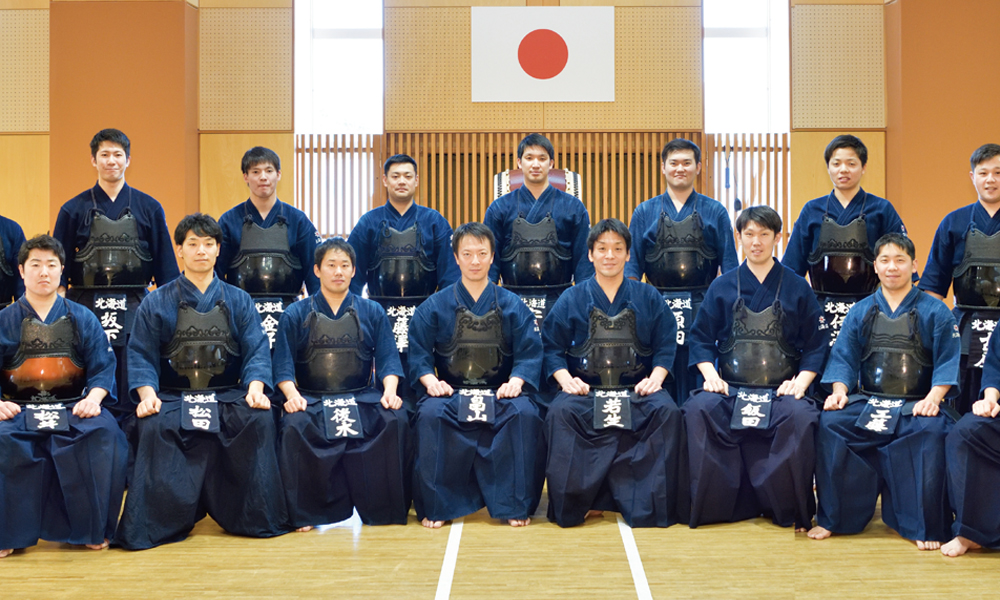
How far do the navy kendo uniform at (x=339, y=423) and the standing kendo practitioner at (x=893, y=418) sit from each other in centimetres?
182

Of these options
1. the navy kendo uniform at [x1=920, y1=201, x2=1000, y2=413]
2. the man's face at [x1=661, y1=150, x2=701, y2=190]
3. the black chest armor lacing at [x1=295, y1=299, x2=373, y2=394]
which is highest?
the man's face at [x1=661, y1=150, x2=701, y2=190]

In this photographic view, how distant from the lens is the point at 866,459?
3.39 meters

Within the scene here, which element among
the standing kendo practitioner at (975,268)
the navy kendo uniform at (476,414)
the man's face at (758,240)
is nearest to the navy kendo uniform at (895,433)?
the standing kendo practitioner at (975,268)

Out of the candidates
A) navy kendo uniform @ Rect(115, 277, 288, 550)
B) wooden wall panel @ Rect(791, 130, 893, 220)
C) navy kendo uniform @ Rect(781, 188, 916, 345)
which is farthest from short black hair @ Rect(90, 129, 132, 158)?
wooden wall panel @ Rect(791, 130, 893, 220)

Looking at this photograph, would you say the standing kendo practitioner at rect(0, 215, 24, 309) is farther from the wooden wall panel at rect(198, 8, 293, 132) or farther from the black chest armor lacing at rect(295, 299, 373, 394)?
the wooden wall panel at rect(198, 8, 293, 132)

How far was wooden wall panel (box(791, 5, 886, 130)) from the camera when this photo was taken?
25.3ft

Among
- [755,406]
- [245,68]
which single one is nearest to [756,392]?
[755,406]

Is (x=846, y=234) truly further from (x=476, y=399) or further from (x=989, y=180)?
(x=476, y=399)

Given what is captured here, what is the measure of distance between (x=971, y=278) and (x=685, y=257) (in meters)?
1.31

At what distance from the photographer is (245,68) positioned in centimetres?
784

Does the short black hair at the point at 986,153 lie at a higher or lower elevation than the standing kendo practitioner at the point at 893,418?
higher

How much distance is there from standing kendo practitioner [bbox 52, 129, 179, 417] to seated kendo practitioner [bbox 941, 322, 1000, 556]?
3717mm

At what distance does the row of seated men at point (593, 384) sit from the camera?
11.0 feet

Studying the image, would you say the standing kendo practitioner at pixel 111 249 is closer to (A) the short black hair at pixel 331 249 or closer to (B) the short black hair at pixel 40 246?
(B) the short black hair at pixel 40 246
